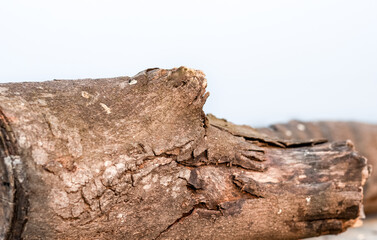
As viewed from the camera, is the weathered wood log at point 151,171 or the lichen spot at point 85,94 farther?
the lichen spot at point 85,94

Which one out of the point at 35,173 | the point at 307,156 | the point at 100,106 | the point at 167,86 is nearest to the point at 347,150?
the point at 307,156

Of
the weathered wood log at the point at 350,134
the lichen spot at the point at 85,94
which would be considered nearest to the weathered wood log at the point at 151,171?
the lichen spot at the point at 85,94

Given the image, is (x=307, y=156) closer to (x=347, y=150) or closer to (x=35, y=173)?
(x=347, y=150)

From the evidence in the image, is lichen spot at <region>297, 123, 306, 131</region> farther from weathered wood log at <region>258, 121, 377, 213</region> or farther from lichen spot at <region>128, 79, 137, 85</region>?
lichen spot at <region>128, 79, 137, 85</region>

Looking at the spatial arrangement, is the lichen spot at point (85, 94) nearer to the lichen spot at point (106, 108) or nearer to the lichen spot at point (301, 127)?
the lichen spot at point (106, 108)

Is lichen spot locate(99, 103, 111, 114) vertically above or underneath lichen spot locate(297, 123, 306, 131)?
above

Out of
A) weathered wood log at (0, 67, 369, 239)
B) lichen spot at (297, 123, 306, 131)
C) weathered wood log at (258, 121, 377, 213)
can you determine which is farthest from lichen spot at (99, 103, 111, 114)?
lichen spot at (297, 123, 306, 131)
